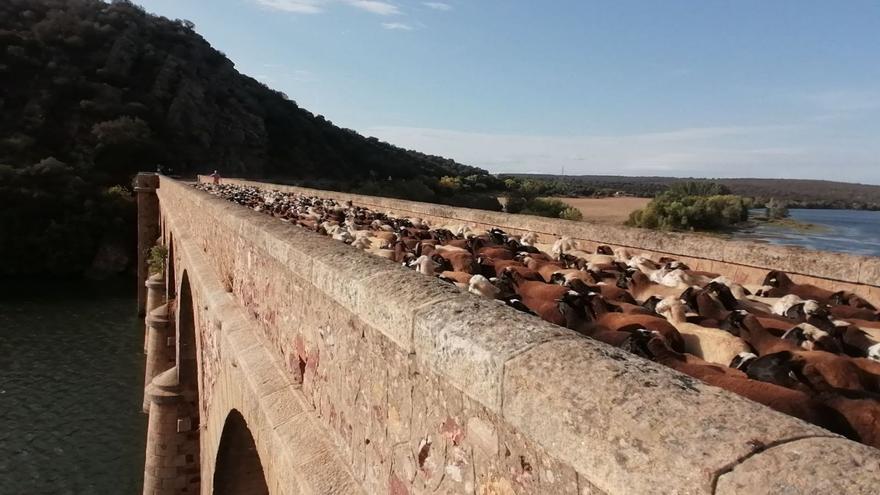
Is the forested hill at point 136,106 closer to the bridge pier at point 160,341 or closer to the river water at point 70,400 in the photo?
the river water at point 70,400

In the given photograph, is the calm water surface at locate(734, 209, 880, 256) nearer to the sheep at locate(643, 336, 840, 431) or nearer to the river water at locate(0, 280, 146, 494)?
the sheep at locate(643, 336, 840, 431)

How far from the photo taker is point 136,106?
149 ft

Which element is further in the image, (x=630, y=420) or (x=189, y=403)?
(x=189, y=403)

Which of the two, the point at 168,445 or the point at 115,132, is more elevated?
the point at 115,132

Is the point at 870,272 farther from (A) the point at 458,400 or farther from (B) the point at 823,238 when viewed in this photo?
(B) the point at 823,238

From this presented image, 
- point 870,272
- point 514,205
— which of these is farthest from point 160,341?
point 514,205

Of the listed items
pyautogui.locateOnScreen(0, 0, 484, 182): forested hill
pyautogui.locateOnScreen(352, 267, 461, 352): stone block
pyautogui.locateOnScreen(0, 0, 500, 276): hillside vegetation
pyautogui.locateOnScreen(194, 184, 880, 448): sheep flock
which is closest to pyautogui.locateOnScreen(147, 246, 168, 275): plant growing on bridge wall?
pyautogui.locateOnScreen(0, 0, 500, 276): hillside vegetation

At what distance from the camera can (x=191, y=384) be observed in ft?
32.8

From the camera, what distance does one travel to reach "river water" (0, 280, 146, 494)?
1279 cm

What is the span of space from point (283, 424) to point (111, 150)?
43930mm

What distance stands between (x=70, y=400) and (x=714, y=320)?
1781cm

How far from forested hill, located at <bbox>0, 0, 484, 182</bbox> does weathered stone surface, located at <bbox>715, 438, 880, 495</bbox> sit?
43941 mm

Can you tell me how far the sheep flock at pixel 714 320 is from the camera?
75.8 inches

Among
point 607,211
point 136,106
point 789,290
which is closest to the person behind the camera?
point 789,290
